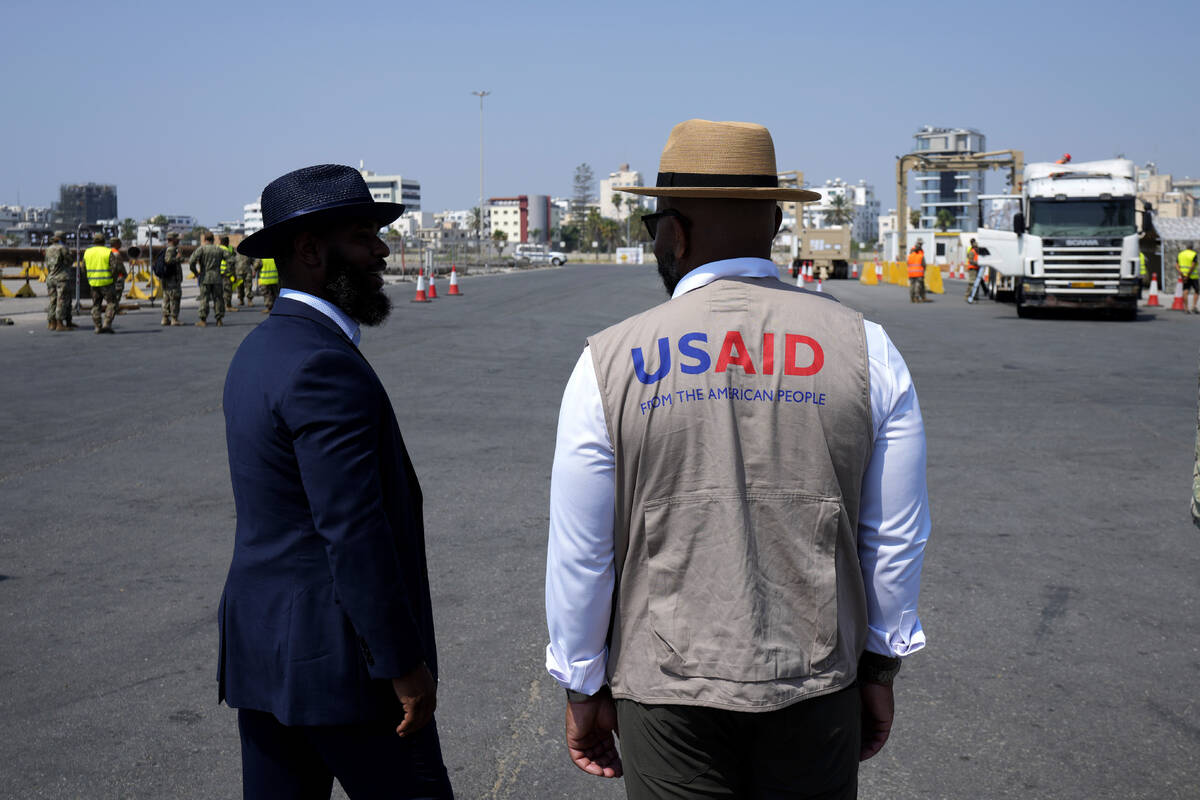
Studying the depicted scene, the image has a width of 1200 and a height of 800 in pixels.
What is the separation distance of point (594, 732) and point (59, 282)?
→ 21742 millimetres

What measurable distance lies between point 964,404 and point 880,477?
1063 cm

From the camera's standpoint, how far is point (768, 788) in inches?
84.7

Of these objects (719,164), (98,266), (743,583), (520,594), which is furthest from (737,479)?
(98,266)

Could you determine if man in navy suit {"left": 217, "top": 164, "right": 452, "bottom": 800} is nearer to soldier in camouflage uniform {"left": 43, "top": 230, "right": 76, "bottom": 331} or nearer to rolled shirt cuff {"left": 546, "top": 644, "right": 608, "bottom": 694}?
rolled shirt cuff {"left": 546, "top": 644, "right": 608, "bottom": 694}

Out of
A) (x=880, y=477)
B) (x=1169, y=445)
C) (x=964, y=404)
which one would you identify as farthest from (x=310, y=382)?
(x=964, y=404)

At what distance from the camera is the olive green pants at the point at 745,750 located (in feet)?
6.98

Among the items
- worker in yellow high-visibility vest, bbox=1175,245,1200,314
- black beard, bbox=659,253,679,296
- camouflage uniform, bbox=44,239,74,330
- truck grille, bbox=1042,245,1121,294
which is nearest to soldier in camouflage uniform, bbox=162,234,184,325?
camouflage uniform, bbox=44,239,74,330

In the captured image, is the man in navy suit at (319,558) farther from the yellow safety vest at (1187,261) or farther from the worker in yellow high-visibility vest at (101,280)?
the yellow safety vest at (1187,261)

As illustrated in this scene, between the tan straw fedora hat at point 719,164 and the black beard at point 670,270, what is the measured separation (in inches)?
5.1

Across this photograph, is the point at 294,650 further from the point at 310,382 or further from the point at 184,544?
the point at 184,544

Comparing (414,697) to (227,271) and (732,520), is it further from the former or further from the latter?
(227,271)

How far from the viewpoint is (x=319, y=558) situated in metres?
2.40

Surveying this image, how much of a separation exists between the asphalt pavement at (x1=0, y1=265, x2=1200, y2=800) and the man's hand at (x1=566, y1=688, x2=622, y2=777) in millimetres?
1451

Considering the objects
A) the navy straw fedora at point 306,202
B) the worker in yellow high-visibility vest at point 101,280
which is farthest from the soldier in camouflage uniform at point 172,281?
the navy straw fedora at point 306,202
